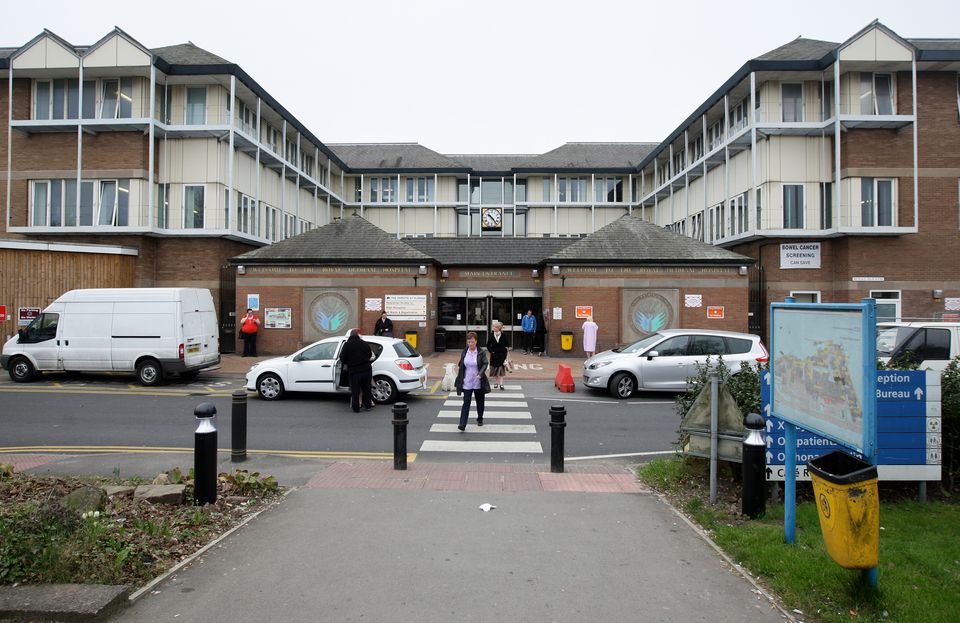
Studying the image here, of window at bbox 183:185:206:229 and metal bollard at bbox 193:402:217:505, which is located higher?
window at bbox 183:185:206:229

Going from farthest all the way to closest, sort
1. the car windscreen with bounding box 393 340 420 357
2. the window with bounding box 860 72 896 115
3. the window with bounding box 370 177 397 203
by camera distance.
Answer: the window with bounding box 370 177 397 203 → the window with bounding box 860 72 896 115 → the car windscreen with bounding box 393 340 420 357

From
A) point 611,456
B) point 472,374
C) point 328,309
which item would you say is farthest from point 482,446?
point 328,309

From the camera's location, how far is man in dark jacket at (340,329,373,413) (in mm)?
12359

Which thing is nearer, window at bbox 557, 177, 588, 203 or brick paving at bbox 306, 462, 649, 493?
brick paving at bbox 306, 462, 649, 493

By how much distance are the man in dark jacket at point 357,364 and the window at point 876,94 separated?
2341 centimetres

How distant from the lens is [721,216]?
3133 cm

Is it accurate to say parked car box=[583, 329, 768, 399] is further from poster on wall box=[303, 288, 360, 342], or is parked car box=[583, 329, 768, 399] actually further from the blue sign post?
poster on wall box=[303, 288, 360, 342]

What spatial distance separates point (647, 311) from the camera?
78.3 ft

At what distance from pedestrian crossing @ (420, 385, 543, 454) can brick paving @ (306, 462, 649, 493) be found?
1094 mm

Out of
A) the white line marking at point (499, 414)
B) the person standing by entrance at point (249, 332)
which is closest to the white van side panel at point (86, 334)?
the person standing by entrance at point (249, 332)

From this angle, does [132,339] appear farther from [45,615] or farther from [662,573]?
[662,573]

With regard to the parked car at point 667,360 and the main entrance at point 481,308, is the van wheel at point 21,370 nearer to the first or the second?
the main entrance at point 481,308

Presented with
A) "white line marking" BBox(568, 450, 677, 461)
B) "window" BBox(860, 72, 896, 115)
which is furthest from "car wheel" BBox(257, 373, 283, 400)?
"window" BBox(860, 72, 896, 115)

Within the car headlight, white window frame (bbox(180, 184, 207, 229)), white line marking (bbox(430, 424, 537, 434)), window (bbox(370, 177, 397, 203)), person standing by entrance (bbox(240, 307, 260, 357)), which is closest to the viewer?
white line marking (bbox(430, 424, 537, 434))
